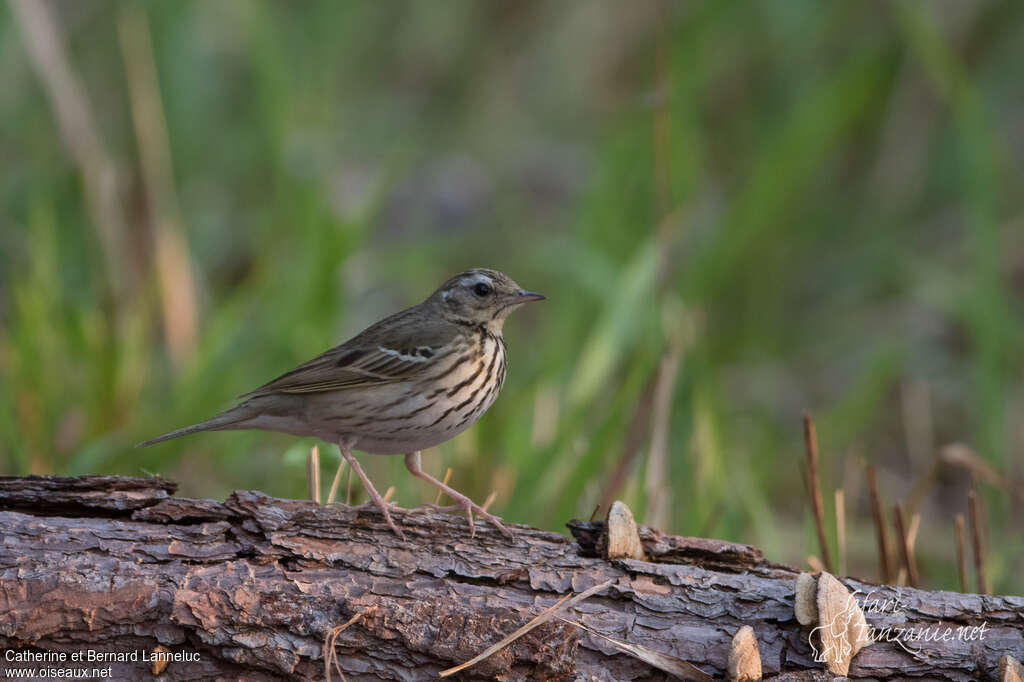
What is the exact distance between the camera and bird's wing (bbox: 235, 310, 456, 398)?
416 cm

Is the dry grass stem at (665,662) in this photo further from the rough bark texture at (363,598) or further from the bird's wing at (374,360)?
the bird's wing at (374,360)

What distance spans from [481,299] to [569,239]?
3.57 metres

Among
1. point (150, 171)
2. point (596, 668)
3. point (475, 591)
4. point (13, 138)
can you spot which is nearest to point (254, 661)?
point (475, 591)

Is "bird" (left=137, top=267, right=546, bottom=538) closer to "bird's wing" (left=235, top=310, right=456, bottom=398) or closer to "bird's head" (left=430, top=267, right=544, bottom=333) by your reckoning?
"bird's wing" (left=235, top=310, right=456, bottom=398)

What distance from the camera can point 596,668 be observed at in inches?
120

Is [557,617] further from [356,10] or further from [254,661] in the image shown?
[356,10]

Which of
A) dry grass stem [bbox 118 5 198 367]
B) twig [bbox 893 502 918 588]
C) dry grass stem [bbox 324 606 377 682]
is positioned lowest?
dry grass stem [bbox 324 606 377 682]

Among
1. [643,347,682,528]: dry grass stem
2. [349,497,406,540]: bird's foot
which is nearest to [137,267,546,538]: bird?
[349,497,406,540]: bird's foot

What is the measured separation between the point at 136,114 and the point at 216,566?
4783 millimetres

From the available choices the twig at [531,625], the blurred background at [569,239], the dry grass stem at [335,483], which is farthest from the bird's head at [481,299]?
the twig at [531,625]

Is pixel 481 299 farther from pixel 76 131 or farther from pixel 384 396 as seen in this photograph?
pixel 76 131

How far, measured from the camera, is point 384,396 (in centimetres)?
415

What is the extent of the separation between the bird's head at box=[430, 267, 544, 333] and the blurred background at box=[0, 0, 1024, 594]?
0.62 m

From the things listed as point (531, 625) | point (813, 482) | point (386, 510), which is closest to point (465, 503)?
point (386, 510)
